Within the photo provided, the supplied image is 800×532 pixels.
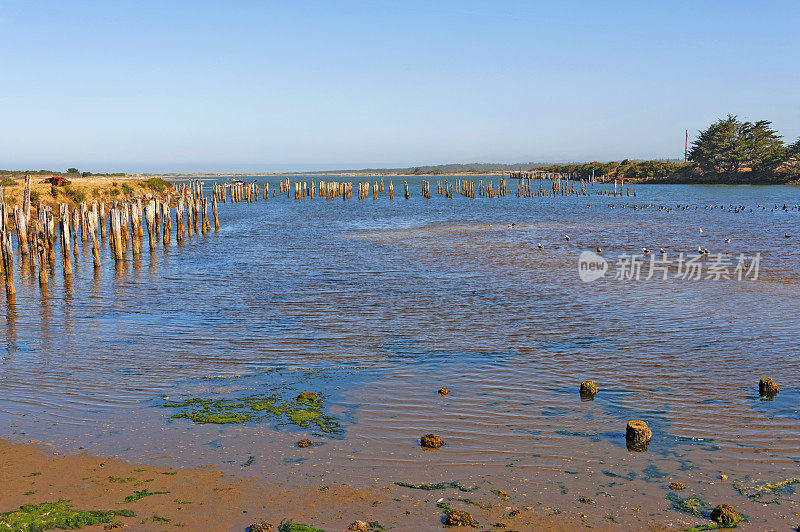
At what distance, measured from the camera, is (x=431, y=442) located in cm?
717

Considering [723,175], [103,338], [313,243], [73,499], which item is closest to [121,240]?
[313,243]

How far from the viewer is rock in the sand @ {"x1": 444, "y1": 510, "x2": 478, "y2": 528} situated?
554 cm

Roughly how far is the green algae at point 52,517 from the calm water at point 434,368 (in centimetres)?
118

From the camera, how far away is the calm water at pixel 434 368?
6875mm

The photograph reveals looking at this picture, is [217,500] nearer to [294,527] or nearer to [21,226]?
[294,527]

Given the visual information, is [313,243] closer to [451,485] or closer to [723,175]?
[451,485]

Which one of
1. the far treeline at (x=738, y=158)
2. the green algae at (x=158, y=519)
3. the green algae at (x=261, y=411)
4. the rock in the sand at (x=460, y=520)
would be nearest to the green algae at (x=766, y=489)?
the rock in the sand at (x=460, y=520)

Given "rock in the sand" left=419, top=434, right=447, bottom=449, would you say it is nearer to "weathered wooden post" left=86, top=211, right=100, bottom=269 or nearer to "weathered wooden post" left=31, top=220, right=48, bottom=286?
"weathered wooden post" left=31, top=220, right=48, bottom=286

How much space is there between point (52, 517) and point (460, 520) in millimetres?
3607

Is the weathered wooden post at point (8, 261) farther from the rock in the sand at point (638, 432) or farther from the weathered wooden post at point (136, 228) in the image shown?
the rock in the sand at point (638, 432)

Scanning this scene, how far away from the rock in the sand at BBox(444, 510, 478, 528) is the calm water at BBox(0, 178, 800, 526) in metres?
0.85

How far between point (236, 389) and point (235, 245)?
74.4ft

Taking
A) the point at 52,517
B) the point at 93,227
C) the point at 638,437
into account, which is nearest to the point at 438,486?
the point at 638,437

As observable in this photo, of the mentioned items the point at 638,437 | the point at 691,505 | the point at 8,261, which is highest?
the point at 8,261
